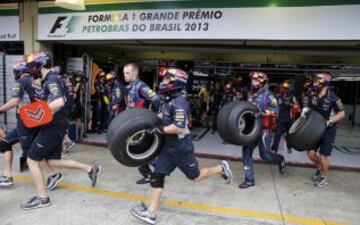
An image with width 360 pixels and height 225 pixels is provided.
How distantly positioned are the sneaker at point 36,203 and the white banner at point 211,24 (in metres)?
3.62

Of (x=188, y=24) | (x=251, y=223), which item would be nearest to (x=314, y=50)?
(x=188, y=24)

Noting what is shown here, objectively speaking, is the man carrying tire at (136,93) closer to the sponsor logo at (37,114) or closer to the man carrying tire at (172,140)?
the man carrying tire at (172,140)

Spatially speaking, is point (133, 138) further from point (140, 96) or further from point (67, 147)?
point (67, 147)

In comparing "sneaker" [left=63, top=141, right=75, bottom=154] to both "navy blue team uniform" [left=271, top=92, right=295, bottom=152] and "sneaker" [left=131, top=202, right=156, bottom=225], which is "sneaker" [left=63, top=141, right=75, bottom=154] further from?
"navy blue team uniform" [left=271, top=92, right=295, bottom=152]

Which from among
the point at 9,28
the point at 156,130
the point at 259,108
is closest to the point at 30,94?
the point at 156,130

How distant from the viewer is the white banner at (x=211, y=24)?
18.5 ft

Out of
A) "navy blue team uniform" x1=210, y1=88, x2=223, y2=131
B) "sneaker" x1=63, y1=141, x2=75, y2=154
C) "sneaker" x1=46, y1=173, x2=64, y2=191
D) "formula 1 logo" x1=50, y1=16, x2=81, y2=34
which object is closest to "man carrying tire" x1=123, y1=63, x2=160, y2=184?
"sneaker" x1=46, y1=173, x2=64, y2=191

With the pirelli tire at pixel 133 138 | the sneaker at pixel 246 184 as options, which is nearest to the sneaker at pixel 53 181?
the pirelli tire at pixel 133 138

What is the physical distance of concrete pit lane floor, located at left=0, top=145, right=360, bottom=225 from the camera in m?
3.83

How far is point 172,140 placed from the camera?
3.67 metres

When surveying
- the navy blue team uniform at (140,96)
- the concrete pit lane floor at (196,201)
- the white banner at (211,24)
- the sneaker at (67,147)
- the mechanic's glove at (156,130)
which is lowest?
the concrete pit lane floor at (196,201)

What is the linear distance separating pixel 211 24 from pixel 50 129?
11.0 ft

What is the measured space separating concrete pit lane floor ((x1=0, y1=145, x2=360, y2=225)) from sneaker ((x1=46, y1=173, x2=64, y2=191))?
0.24 feet

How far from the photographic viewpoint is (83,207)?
4.06m
